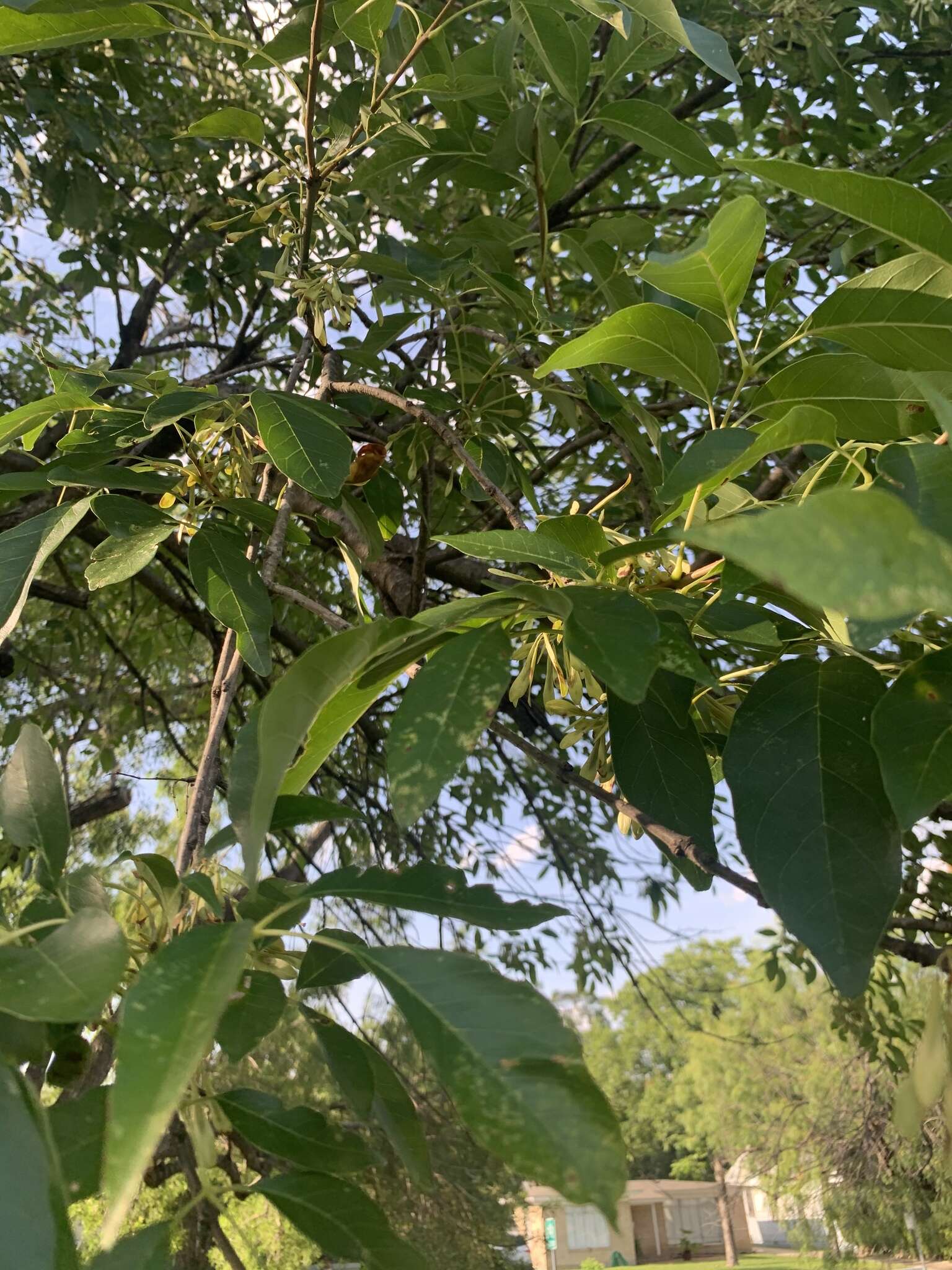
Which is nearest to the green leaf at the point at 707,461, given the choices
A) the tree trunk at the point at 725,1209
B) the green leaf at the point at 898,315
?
the green leaf at the point at 898,315

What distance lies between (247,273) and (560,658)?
5.53ft

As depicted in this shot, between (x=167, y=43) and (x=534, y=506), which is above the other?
(x=167, y=43)

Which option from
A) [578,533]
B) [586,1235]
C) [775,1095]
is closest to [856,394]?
[578,533]

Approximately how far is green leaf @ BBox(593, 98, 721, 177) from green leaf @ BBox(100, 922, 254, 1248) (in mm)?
779

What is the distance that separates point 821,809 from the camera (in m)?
0.40

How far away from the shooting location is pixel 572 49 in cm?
78

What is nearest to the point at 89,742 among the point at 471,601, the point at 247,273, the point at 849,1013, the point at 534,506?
the point at 247,273

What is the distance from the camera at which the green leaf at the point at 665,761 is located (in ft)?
1.57

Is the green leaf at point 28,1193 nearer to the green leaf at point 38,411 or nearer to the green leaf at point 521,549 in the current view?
the green leaf at point 521,549

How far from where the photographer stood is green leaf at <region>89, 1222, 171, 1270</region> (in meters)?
0.33

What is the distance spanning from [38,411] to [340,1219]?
1.65 feet

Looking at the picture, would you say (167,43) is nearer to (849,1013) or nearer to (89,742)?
(89,742)

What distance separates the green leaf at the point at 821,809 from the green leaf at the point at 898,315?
0.15 metres

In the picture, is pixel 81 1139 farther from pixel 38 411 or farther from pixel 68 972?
pixel 38 411
